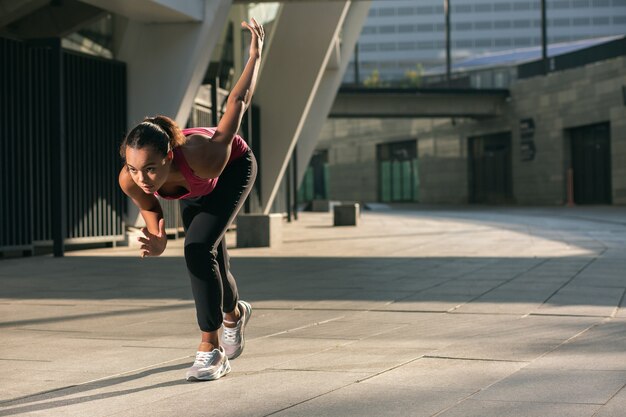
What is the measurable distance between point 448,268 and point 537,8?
138400mm

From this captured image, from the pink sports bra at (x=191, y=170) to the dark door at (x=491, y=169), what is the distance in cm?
4757

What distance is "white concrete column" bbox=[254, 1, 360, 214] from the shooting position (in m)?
25.6

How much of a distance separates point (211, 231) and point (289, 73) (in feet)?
73.5

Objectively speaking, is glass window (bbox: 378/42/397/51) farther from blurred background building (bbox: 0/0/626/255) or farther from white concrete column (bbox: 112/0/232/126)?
white concrete column (bbox: 112/0/232/126)

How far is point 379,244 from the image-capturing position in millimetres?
17656

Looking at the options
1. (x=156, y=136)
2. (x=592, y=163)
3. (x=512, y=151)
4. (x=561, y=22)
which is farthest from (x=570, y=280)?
(x=561, y=22)

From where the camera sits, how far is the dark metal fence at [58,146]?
597 inches

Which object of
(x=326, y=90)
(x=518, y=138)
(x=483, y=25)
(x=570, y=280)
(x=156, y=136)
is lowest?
(x=570, y=280)

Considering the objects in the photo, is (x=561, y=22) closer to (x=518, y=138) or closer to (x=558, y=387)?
(x=518, y=138)

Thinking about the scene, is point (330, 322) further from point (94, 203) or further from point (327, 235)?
point (327, 235)

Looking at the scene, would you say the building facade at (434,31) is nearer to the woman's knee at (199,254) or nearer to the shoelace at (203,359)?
the woman's knee at (199,254)

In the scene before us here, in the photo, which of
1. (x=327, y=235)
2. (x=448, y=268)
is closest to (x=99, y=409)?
(x=448, y=268)

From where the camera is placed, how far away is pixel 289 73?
27.2m

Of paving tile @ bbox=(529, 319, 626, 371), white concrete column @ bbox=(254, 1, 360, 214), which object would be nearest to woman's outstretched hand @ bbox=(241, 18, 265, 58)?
paving tile @ bbox=(529, 319, 626, 371)
